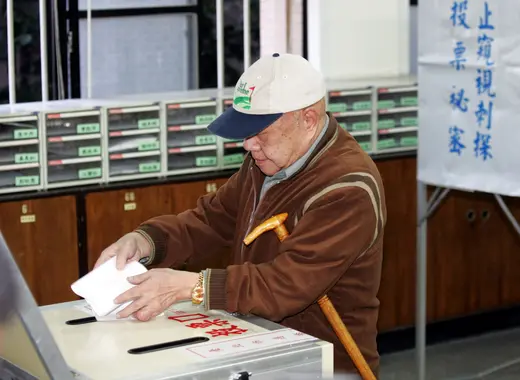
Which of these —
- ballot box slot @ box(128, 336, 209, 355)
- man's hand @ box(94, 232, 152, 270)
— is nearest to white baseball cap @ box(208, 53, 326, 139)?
man's hand @ box(94, 232, 152, 270)

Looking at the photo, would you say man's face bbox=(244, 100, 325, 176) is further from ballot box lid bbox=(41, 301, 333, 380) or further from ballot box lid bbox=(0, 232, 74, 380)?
ballot box lid bbox=(0, 232, 74, 380)

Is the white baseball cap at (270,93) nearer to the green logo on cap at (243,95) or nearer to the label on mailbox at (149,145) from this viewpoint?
the green logo on cap at (243,95)

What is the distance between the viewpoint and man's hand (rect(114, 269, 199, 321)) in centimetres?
Result: 222

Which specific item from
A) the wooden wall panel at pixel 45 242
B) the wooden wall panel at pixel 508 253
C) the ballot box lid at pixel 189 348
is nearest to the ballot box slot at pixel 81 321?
the ballot box lid at pixel 189 348

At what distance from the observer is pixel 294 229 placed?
2.35 m

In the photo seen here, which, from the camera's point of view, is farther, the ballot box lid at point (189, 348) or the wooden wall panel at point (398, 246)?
the wooden wall panel at point (398, 246)

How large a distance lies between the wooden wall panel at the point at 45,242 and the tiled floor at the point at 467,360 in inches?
63.8

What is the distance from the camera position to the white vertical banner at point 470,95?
145 inches

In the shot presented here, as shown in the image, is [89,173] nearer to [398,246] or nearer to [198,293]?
[398,246]

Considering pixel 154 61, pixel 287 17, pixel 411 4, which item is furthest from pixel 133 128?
pixel 411 4

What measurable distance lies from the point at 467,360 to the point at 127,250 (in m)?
3.09

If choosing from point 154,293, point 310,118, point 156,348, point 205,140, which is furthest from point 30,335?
point 205,140

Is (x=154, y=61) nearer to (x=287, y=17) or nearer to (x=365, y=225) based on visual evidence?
(x=287, y=17)

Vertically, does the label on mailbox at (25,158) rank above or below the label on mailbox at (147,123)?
below
